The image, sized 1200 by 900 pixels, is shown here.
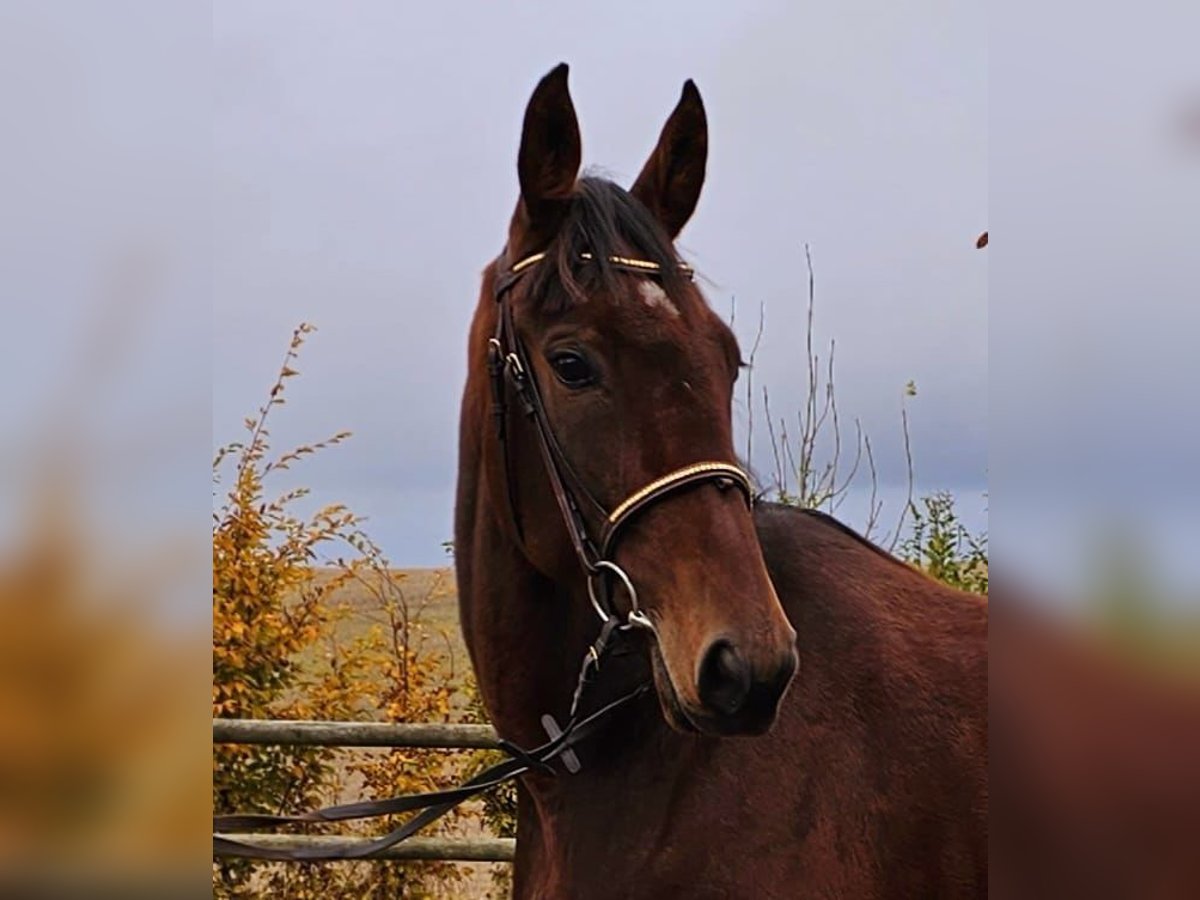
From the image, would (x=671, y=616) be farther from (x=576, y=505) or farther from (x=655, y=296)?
(x=655, y=296)

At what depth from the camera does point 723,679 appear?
7.49ft

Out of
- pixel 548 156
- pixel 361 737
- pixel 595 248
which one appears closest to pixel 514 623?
pixel 595 248

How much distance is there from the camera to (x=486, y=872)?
664cm

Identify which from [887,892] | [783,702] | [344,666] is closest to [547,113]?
[783,702]

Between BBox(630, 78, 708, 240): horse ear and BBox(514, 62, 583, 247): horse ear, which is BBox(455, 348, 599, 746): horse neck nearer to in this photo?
BBox(514, 62, 583, 247): horse ear

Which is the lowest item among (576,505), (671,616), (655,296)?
(671,616)

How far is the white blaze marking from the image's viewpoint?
2.61 metres

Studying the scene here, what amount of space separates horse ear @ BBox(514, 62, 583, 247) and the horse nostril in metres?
1.06

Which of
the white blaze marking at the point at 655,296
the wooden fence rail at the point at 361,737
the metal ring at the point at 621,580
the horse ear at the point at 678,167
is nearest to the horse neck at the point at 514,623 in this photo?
the metal ring at the point at 621,580

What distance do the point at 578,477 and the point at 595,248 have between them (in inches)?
19.4

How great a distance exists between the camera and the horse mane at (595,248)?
265 cm
